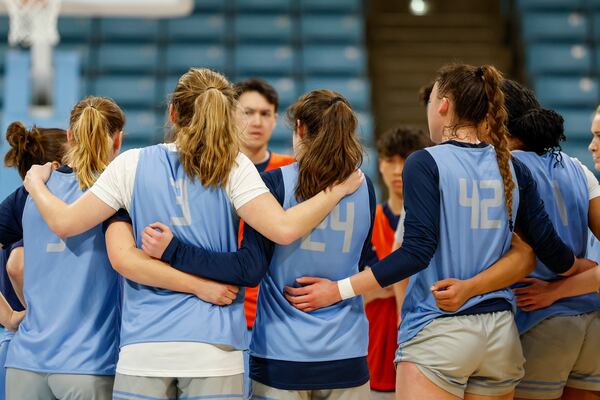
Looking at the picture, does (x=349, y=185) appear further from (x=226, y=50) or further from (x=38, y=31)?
(x=226, y=50)

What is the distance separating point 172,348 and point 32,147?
3.59ft

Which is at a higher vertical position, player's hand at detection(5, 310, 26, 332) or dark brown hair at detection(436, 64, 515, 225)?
dark brown hair at detection(436, 64, 515, 225)

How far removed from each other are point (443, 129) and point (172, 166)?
0.90 metres

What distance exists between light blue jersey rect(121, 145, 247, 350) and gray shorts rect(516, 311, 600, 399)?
3.46ft

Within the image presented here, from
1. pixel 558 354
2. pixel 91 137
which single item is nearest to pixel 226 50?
pixel 91 137

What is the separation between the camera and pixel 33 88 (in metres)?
7.34

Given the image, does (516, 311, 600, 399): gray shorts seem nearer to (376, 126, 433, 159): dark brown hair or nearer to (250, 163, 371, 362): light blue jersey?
(250, 163, 371, 362): light blue jersey

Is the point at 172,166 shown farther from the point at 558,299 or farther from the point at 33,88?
the point at 33,88

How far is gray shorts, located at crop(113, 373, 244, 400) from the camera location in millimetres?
2312

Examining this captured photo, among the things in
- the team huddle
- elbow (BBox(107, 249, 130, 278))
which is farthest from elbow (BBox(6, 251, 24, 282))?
elbow (BBox(107, 249, 130, 278))

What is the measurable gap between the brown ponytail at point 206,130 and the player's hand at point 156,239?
0.19 m

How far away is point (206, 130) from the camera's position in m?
2.47

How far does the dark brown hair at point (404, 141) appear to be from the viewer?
3.93 meters

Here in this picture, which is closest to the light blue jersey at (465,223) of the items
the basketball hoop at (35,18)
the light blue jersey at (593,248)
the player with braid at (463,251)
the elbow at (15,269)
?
the player with braid at (463,251)
